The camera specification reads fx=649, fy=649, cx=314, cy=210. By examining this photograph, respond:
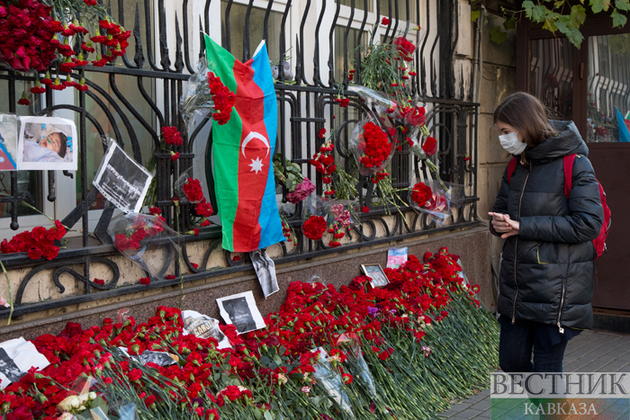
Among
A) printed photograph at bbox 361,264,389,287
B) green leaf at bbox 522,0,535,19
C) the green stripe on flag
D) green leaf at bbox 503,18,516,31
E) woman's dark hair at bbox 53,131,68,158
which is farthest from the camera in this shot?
green leaf at bbox 503,18,516,31

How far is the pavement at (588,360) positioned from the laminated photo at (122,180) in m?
2.12

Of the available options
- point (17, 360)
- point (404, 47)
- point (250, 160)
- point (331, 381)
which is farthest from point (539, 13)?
point (17, 360)

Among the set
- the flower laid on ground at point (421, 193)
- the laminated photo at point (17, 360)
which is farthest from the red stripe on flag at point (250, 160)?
the flower laid on ground at point (421, 193)

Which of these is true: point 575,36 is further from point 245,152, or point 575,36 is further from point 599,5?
point 245,152

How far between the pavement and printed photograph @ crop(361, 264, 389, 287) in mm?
990

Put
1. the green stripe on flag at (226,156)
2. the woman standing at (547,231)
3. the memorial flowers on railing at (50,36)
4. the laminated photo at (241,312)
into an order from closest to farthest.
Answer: the memorial flowers on railing at (50,36), the woman standing at (547,231), the green stripe on flag at (226,156), the laminated photo at (241,312)

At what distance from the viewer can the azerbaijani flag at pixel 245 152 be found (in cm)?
351

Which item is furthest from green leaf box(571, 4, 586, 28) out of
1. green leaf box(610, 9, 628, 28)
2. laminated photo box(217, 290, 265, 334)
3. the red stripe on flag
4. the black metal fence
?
laminated photo box(217, 290, 265, 334)

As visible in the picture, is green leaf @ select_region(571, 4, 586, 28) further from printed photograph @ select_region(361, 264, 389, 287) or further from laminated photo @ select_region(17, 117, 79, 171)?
laminated photo @ select_region(17, 117, 79, 171)

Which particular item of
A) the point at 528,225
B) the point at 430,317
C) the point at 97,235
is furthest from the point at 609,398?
the point at 97,235

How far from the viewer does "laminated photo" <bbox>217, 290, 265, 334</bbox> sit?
3.60m

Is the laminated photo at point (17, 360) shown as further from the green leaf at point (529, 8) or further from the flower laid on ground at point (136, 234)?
the green leaf at point (529, 8)

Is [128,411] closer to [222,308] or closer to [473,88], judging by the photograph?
[222,308]

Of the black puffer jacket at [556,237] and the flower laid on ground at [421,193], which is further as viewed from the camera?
the flower laid on ground at [421,193]
